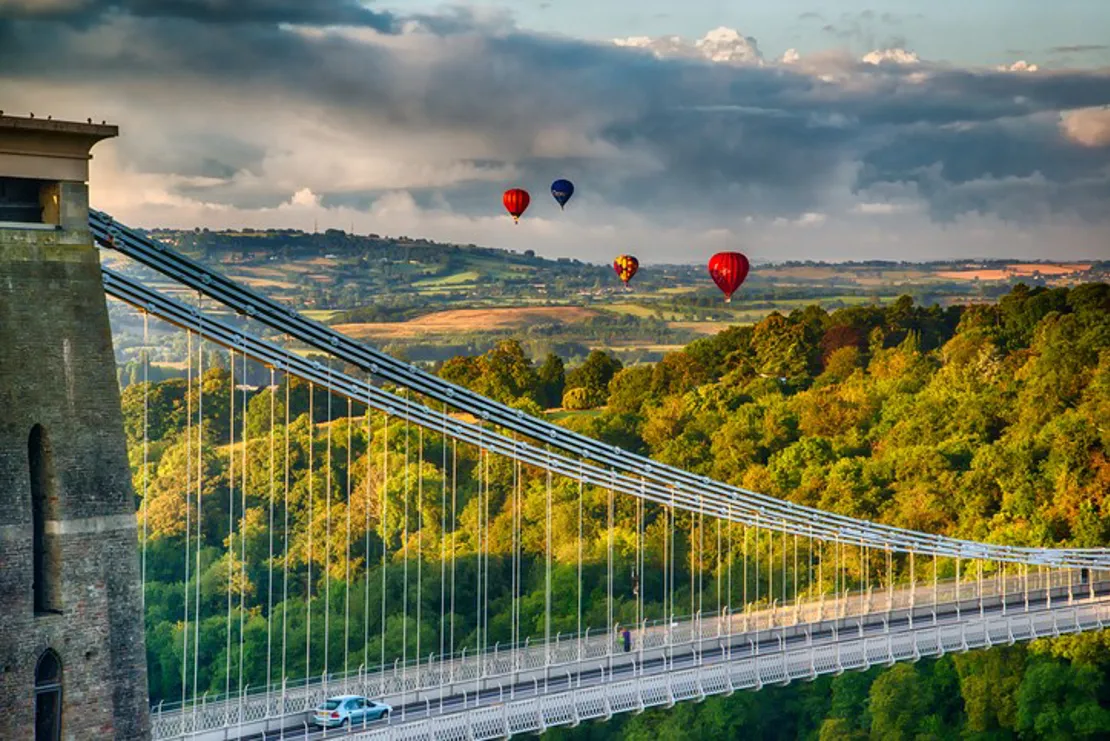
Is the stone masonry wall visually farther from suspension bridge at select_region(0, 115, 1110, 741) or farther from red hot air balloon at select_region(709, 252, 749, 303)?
red hot air balloon at select_region(709, 252, 749, 303)

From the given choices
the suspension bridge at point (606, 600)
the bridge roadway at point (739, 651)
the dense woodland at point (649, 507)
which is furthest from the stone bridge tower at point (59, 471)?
the dense woodland at point (649, 507)

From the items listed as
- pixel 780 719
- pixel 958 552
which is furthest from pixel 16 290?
pixel 780 719

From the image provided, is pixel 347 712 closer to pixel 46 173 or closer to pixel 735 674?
pixel 735 674

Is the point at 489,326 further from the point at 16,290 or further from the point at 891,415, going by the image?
the point at 16,290

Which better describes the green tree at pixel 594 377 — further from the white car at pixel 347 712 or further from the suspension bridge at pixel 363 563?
the white car at pixel 347 712

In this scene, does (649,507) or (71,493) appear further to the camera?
(649,507)

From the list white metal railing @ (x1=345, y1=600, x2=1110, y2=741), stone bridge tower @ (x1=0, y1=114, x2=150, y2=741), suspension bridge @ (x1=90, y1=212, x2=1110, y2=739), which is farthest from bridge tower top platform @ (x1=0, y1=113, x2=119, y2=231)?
white metal railing @ (x1=345, y1=600, x2=1110, y2=741)

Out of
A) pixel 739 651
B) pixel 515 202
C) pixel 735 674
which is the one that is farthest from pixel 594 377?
pixel 735 674
